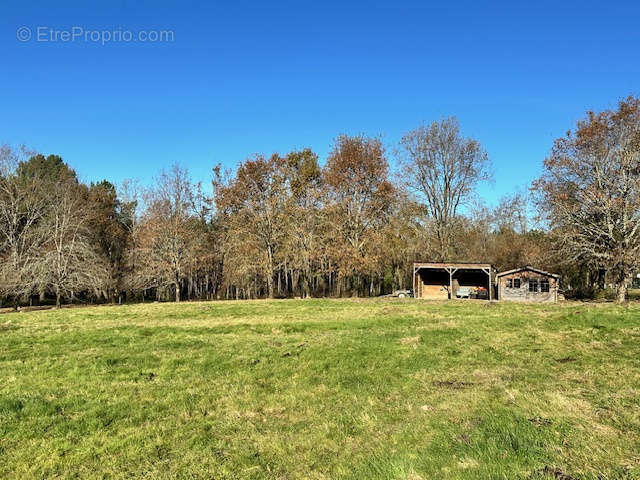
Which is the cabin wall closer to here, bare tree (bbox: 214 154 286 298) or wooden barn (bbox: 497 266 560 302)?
wooden barn (bbox: 497 266 560 302)

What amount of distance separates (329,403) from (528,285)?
32.5m

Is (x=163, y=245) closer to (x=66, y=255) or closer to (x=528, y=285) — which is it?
(x=66, y=255)

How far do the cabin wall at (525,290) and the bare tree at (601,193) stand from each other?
3.47 m

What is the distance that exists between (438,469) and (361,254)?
102ft

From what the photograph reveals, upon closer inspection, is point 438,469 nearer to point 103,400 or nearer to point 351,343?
point 103,400

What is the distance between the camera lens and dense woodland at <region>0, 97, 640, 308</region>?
29.6 metres

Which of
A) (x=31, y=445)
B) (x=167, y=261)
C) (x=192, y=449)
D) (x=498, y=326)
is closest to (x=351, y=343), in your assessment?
(x=498, y=326)

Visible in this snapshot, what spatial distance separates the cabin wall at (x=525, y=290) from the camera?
33.0m

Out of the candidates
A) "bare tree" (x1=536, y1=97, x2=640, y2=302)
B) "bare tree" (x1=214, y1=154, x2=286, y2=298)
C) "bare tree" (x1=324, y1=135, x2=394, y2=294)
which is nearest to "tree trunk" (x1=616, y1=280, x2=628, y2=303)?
"bare tree" (x1=536, y1=97, x2=640, y2=302)

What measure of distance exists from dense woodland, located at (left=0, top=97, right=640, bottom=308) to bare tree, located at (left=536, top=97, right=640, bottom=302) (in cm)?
9

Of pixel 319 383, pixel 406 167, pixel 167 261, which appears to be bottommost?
pixel 319 383

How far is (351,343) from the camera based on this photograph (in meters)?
11.4

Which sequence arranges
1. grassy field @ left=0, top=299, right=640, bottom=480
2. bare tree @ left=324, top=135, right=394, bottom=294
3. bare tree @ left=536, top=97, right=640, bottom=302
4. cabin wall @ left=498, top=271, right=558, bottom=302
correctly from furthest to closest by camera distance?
bare tree @ left=324, top=135, right=394, bottom=294
cabin wall @ left=498, top=271, right=558, bottom=302
bare tree @ left=536, top=97, right=640, bottom=302
grassy field @ left=0, top=299, right=640, bottom=480

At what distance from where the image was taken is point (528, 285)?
112ft
